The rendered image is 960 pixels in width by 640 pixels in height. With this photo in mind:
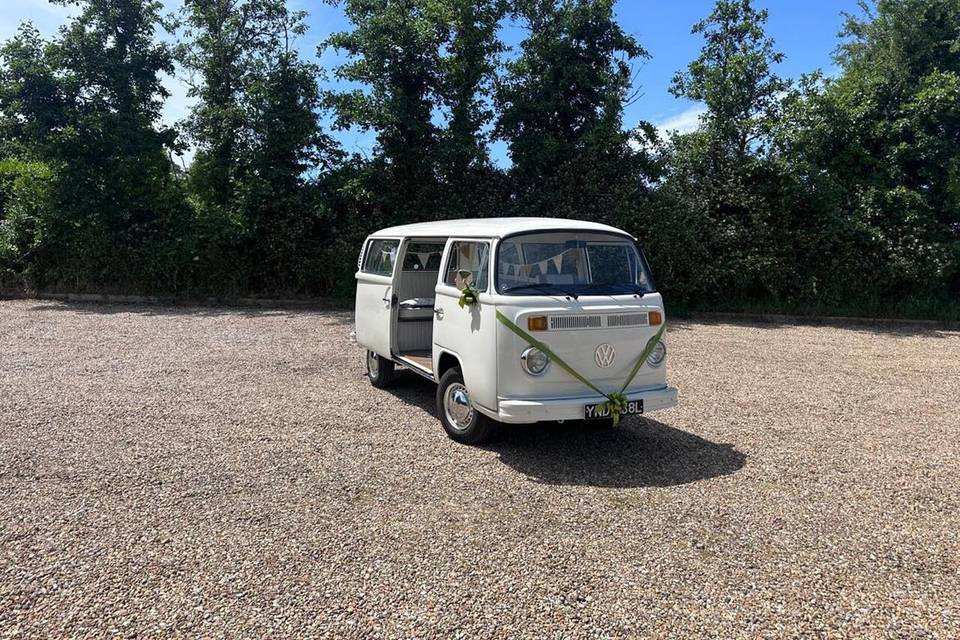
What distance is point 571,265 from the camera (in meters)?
5.30

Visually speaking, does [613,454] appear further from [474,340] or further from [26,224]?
[26,224]

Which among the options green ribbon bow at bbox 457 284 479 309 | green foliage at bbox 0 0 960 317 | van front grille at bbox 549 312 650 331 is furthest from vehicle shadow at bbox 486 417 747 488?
green foliage at bbox 0 0 960 317

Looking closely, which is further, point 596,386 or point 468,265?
point 468,265

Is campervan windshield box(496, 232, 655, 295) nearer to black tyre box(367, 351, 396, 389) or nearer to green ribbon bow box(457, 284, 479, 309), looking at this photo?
green ribbon bow box(457, 284, 479, 309)

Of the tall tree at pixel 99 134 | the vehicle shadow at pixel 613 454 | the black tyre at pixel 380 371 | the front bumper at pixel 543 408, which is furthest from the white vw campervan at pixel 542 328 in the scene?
the tall tree at pixel 99 134

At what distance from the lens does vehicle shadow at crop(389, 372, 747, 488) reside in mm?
4684

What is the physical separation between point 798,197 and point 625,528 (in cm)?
1282

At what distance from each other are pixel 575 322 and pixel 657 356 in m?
0.88

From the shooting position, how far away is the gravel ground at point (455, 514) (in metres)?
2.96

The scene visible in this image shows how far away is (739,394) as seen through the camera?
287 inches

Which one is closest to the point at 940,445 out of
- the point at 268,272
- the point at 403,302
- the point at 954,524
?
the point at 954,524

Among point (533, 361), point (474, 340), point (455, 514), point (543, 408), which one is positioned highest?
point (474, 340)

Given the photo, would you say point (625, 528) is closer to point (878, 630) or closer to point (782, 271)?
point (878, 630)

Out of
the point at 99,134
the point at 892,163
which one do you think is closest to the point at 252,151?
the point at 99,134
